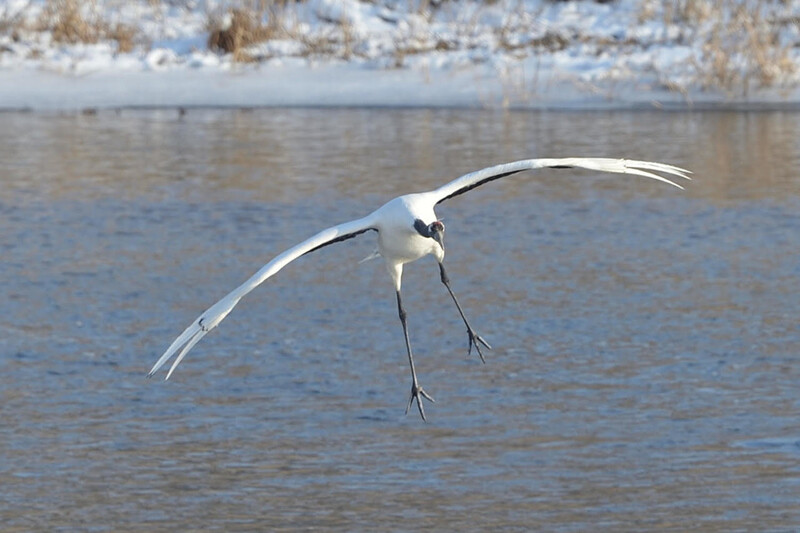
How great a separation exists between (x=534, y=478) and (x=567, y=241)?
5.27m

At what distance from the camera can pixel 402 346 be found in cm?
974

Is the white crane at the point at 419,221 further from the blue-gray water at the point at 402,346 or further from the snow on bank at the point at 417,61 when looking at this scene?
the snow on bank at the point at 417,61

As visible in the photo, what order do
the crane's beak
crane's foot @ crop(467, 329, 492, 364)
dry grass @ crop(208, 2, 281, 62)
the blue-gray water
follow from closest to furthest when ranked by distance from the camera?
1. the blue-gray water
2. the crane's beak
3. crane's foot @ crop(467, 329, 492, 364)
4. dry grass @ crop(208, 2, 281, 62)

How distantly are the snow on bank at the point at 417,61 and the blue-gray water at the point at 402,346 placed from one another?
9.35ft

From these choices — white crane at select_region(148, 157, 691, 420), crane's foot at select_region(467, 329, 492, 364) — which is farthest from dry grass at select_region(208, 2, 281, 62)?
white crane at select_region(148, 157, 691, 420)

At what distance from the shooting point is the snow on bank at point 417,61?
19.7 meters

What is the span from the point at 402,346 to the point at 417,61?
11345 mm

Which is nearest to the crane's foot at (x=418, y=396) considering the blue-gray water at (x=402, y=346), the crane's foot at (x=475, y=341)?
the blue-gray water at (x=402, y=346)

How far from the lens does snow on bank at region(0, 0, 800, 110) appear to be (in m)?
19.7

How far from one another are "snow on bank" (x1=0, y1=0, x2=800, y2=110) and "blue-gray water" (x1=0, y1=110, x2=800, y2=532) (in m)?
2.85

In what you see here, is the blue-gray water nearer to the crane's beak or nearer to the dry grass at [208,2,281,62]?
the crane's beak

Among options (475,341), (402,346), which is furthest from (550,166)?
(402,346)

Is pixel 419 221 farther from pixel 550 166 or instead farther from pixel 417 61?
pixel 417 61

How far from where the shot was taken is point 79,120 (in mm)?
19859
